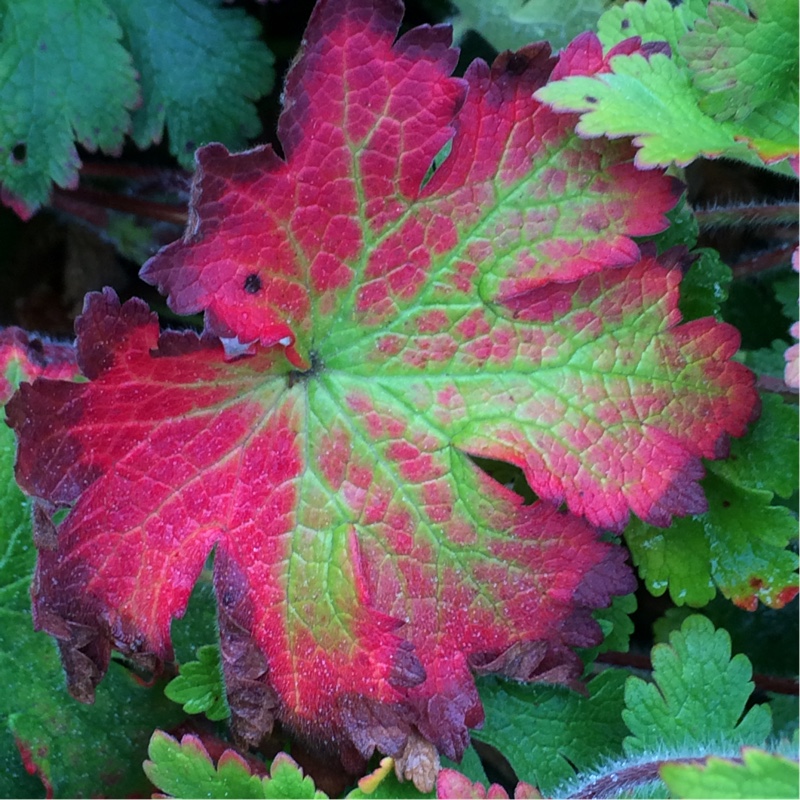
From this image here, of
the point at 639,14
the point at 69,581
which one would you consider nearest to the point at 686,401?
the point at 639,14

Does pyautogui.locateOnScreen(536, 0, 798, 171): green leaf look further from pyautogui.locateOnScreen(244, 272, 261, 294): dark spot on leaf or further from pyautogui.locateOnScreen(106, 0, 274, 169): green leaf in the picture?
pyautogui.locateOnScreen(106, 0, 274, 169): green leaf

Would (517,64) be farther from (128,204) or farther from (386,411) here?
(128,204)

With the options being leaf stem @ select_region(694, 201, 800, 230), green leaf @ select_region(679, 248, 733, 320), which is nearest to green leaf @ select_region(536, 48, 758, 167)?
green leaf @ select_region(679, 248, 733, 320)

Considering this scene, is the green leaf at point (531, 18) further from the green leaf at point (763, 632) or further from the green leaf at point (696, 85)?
the green leaf at point (763, 632)

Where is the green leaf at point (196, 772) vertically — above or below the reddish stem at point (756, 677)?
above

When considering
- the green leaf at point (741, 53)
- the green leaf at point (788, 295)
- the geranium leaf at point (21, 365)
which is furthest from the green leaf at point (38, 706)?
the green leaf at point (788, 295)

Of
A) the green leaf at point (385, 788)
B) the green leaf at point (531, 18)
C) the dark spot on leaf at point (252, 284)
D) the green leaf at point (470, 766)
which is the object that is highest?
the green leaf at point (531, 18)
